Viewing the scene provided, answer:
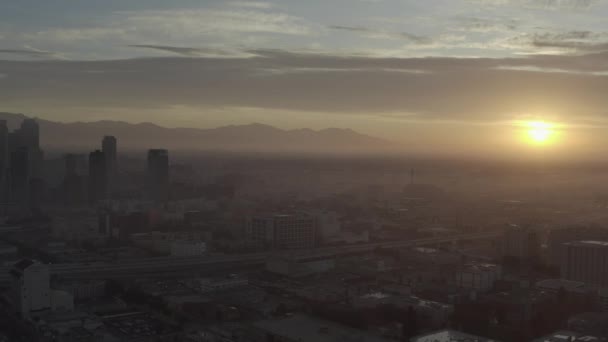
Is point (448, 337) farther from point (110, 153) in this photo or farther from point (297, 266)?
point (110, 153)

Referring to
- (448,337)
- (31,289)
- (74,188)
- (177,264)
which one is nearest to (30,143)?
(74,188)

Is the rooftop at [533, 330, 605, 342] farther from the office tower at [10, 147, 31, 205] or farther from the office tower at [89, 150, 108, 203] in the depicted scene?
the office tower at [10, 147, 31, 205]

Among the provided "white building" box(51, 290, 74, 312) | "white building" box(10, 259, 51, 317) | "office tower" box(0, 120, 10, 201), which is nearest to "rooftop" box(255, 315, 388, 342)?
"white building" box(51, 290, 74, 312)

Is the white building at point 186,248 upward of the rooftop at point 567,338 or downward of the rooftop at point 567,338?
upward

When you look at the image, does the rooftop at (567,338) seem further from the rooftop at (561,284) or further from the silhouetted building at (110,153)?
the silhouetted building at (110,153)

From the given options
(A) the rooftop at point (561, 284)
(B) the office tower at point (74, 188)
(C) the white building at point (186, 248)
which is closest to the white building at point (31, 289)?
(C) the white building at point (186, 248)

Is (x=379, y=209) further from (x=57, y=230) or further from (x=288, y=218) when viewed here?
(x=57, y=230)

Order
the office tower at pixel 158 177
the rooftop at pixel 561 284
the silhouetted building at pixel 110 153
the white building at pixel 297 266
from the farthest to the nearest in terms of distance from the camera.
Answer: the silhouetted building at pixel 110 153
the office tower at pixel 158 177
the white building at pixel 297 266
the rooftop at pixel 561 284

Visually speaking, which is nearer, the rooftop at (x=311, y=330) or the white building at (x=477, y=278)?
the rooftop at (x=311, y=330)
